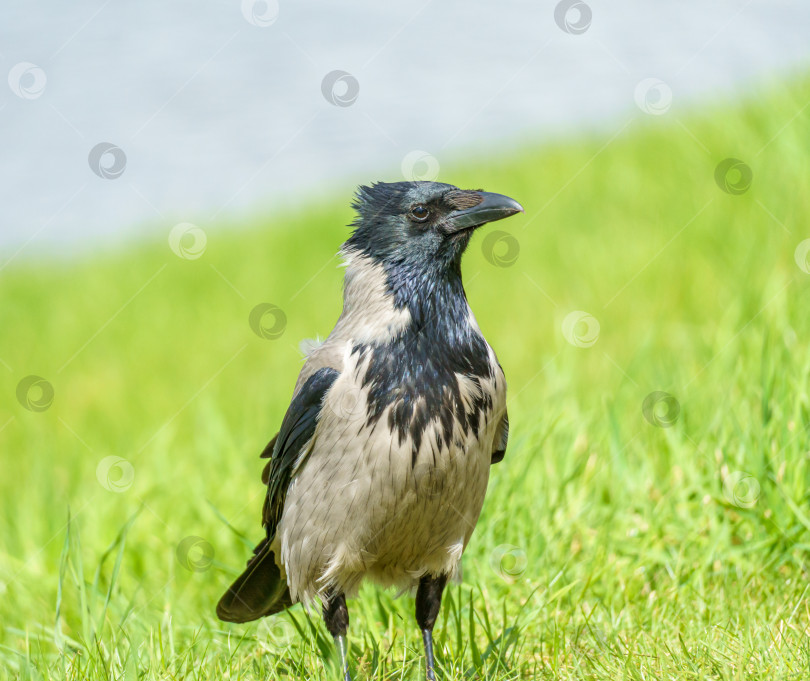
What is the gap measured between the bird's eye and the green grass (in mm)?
1439

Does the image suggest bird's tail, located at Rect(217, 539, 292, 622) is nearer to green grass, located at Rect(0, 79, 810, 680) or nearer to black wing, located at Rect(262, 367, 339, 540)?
green grass, located at Rect(0, 79, 810, 680)

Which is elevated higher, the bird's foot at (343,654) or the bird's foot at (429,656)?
the bird's foot at (429,656)

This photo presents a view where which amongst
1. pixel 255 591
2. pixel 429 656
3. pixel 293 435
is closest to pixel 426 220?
pixel 293 435

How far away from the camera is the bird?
3.20 metres

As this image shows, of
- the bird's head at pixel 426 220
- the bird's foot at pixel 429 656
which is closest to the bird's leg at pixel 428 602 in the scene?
the bird's foot at pixel 429 656

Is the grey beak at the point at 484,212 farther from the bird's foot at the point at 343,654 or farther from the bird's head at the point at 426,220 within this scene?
the bird's foot at the point at 343,654

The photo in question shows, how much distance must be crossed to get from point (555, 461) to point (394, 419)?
167 cm

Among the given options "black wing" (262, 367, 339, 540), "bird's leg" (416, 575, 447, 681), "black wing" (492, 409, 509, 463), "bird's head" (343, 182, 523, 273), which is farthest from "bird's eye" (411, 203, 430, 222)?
"bird's leg" (416, 575, 447, 681)

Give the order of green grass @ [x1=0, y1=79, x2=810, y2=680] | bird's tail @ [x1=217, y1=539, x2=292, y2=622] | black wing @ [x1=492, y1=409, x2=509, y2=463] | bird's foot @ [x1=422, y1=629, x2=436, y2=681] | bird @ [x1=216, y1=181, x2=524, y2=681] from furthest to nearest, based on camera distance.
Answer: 1. bird's tail @ [x1=217, y1=539, x2=292, y2=622]
2. black wing @ [x1=492, y1=409, x2=509, y2=463]
3. green grass @ [x1=0, y1=79, x2=810, y2=680]
4. bird's foot @ [x1=422, y1=629, x2=436, y2=681]
5. bird @ [x1=216, y1=181, x2=524, y2=681]

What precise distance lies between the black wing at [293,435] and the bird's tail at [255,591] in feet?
0.78

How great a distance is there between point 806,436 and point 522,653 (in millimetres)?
1540

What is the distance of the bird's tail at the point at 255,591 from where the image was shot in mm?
3920

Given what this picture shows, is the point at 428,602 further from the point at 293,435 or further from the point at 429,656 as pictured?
the point at 293,435

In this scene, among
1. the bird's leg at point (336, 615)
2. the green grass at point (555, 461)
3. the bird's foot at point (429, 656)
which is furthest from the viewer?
the bird's leg at point (336, 615)
